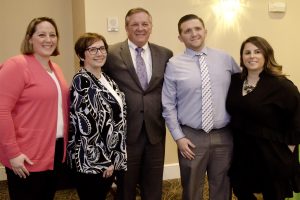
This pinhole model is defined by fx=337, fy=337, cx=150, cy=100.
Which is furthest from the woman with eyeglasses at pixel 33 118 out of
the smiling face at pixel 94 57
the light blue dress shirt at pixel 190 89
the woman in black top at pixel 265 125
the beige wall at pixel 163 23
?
the beige wall at pixel 163 23

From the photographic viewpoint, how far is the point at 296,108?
1.99 meters

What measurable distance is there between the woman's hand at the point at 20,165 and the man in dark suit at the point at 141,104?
2.13ft

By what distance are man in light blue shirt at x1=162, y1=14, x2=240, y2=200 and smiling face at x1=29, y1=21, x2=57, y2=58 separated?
0.79 meters

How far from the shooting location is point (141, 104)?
2221mm

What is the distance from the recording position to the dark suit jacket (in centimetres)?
222

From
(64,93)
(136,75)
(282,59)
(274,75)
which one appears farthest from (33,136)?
(282,59)

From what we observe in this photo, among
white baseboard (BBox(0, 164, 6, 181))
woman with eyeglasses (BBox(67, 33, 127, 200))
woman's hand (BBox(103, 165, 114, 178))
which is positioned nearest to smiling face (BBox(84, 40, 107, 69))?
woman with eyeglasses (BBox(67, 33, 127, 200))

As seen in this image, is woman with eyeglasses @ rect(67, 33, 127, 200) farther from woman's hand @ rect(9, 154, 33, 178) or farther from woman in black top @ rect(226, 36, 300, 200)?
woman in black top @ rect(226, 36, 300, 200)

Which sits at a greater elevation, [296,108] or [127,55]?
[127,55]

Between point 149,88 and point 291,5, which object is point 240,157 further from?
point 291,5

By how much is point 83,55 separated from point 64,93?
25 centimetres

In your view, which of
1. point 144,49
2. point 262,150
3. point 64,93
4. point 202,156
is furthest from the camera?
point 144,49

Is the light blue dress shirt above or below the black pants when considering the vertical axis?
above

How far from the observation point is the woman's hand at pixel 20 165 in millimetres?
1727
